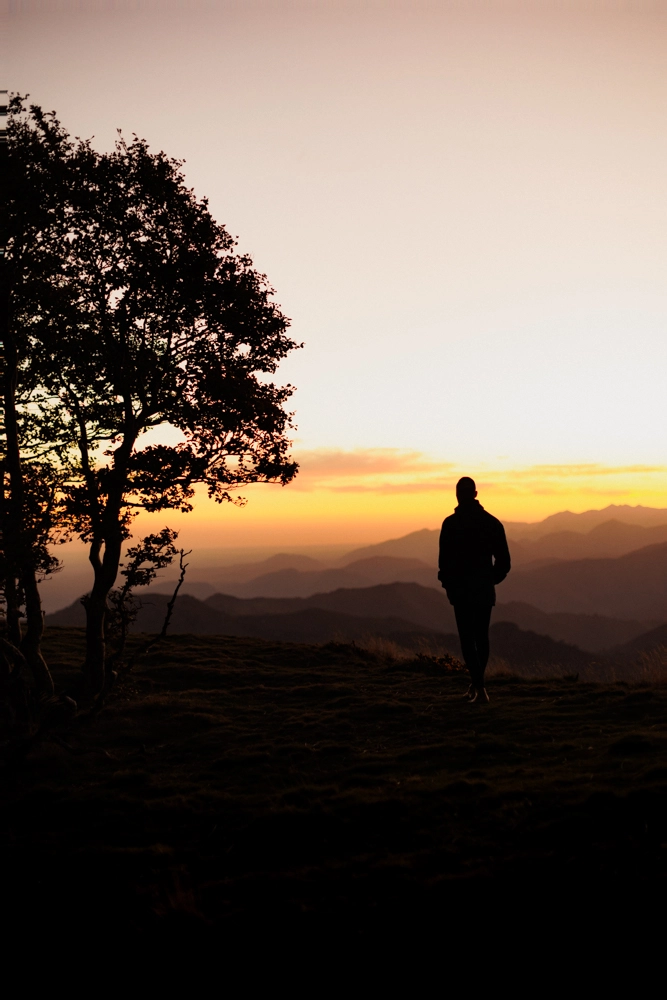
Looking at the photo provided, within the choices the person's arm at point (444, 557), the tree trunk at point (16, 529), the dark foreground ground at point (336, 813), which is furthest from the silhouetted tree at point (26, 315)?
the person's arm at point (444, 557)

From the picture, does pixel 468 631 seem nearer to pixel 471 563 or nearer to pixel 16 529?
pixel 471 563

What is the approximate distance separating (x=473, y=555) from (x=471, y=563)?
160 millimetres

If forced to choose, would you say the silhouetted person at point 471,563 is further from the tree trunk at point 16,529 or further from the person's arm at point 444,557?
the tree trunk at point 16,529

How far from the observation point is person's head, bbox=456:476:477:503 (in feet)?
46.9

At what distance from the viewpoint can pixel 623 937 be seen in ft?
18.5

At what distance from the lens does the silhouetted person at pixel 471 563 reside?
14.0 m

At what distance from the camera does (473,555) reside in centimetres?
1404

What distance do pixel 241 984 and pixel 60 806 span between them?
218 inches

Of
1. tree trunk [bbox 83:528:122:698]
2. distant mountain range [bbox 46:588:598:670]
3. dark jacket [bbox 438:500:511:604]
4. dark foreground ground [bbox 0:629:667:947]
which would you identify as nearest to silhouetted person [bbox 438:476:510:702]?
dark jacket [bbox 438:500:511:604]

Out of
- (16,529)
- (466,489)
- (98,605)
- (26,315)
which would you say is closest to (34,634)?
(98,605)

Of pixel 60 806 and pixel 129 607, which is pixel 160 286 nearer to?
pixel 129 607

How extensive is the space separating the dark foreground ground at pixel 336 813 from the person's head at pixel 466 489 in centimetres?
413

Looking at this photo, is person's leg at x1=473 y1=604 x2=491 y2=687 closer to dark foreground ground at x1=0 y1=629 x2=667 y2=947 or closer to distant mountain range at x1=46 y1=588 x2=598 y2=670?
dark foreground ground at x1=0 y1=629 x2=667 y2=947

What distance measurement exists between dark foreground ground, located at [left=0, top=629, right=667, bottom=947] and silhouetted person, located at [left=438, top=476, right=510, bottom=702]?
64.6 inches
